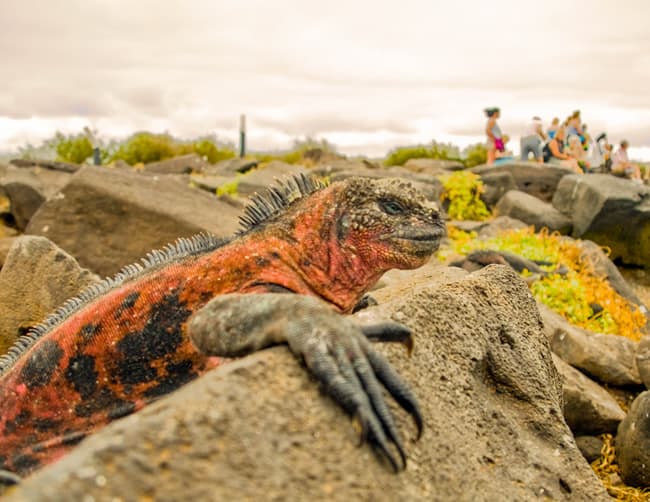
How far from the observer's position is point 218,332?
179 centimetres

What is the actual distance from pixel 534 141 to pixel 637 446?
13.3 meters

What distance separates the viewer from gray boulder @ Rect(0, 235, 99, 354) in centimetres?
402

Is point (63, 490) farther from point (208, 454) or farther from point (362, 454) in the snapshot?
point (362, 454)

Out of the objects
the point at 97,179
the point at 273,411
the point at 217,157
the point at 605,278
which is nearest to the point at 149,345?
the point at 273,411

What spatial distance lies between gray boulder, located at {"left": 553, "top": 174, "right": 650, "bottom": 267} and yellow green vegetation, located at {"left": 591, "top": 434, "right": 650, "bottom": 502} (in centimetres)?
643

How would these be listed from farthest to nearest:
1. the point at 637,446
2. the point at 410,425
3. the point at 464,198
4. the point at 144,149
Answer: the point at 144,149 → the point at 464,198 → the point at 637,446 → the point at 410,425

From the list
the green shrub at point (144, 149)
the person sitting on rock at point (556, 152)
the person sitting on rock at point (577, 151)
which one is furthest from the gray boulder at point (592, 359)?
the green shrub at point (144, 149)

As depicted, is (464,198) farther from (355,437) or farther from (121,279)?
(355,437)

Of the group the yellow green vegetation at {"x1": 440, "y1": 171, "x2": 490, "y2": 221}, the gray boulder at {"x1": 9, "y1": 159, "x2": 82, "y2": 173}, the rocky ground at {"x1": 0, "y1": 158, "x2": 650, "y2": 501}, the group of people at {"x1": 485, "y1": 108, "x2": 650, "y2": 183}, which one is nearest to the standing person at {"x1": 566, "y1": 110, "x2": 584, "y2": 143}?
the group of people at {"x1": 485, "y1": 108, "x2": 650, "y2": 183}

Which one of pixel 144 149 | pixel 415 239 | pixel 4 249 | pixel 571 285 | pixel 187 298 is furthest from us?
pixel 144 149

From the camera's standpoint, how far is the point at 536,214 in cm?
1058

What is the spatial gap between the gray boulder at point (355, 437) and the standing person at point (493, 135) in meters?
13.7

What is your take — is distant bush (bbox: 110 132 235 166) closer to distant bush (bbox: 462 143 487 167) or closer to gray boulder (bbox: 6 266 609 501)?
distant bush (bbox: 462 143 487 167)

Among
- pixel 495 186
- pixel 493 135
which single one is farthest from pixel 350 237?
pixel 493 135
